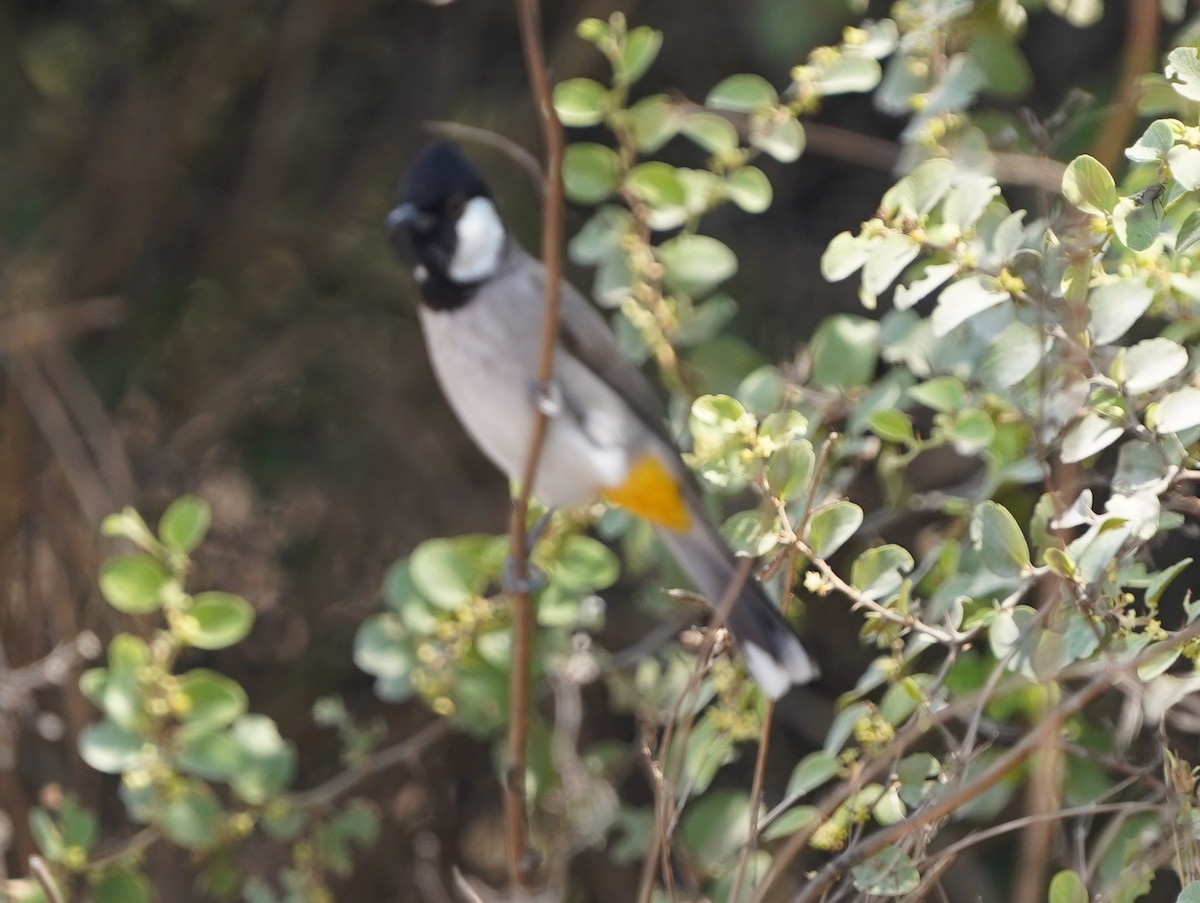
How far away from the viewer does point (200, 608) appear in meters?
1.79

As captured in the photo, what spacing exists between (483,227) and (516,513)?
83 cm

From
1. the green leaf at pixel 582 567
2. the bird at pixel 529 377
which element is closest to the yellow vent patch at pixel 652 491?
the bird at pixel 529 377

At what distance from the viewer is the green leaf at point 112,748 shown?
1.74 m

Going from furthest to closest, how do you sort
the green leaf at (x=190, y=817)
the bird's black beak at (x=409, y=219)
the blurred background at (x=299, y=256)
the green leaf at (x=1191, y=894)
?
the blurred background at (x=299, y=256), the bird's black beak at (x=409, y=219), the green leaf at (x=190, y=817), the green leaf at (x=1191, y=894)

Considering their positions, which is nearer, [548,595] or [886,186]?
[548,595]

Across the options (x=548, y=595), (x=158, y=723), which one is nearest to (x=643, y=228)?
(x=548, y=595)

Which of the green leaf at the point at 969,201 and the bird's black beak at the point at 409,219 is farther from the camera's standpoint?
the bird's black beak at the point at 409,219

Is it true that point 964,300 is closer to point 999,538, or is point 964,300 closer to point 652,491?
point 999,538

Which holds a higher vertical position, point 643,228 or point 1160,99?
point 1160,99

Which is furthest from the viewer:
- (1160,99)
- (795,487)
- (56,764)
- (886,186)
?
(886,186)

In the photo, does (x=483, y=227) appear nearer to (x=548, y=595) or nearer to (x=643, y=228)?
(x=643, y=228)

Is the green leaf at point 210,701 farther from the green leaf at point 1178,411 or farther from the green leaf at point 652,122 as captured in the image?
the green leaf at point 1178,411

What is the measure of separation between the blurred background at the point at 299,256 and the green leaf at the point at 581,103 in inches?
46.6

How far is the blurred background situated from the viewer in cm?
301
